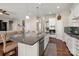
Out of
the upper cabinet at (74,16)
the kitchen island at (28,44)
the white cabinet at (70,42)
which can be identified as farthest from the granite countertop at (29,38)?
the upper cabinet at (74,16)

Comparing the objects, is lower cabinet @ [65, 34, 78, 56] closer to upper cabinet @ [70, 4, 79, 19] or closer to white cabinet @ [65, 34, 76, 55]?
white cabinet @ [65, 34, 76, 55]

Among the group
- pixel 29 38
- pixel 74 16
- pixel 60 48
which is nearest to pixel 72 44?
pixel 60 48

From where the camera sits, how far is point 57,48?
185cm

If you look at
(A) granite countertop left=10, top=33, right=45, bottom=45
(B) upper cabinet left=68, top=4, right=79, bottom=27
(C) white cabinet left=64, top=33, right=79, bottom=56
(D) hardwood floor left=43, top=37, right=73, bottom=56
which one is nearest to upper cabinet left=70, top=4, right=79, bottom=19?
(B) upper cabinet left=68, top=4, right=79, bottom=27

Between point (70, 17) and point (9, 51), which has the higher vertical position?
point (70, 17)

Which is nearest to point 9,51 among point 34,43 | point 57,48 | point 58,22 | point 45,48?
point 34,43

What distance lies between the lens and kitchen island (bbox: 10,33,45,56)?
1.79m

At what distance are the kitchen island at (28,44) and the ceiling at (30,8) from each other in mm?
363

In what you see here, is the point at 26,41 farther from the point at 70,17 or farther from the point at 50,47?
the point at 70,17

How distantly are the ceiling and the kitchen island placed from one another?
363 millimetres

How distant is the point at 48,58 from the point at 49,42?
0.30 meters

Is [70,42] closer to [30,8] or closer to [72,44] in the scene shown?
[72,44]

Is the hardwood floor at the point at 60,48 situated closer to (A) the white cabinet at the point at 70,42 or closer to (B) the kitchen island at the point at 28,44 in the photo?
(A) the white cabinet at the point at 70,42

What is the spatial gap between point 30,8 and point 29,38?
55 cm
